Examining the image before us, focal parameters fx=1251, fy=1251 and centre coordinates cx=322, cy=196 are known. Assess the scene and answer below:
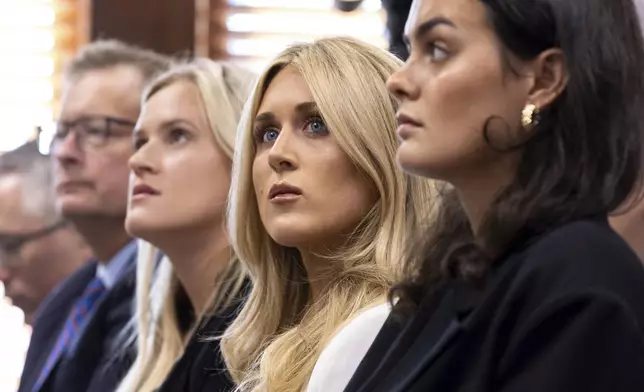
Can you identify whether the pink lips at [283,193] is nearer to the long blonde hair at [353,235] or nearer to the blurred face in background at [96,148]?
the long blonde hair at [353,235]

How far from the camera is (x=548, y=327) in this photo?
1.23m

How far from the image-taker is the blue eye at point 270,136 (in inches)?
77.4

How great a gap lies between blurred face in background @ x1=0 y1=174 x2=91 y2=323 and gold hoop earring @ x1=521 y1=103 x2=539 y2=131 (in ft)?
7.01

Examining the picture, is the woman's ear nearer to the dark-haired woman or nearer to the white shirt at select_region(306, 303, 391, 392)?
the dark-haired woman

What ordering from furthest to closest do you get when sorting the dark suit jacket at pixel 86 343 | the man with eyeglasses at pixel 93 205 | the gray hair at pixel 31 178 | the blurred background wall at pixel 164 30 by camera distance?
the blurred background wall at pixel 164 30 → the gray hair at pixel 31 178 → the man with eyeglasses at pixel 93 205 → the dark suit jacket at pixel 86 343

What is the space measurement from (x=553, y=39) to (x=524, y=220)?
8.2 inches

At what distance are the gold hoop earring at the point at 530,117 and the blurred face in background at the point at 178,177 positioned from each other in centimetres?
108

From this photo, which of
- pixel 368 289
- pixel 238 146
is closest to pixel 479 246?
pixel 368 289

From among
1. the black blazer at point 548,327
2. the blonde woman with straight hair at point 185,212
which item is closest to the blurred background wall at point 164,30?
the blonde woman with straight hair at point 185,212

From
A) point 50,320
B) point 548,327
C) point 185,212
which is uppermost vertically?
point 548,327

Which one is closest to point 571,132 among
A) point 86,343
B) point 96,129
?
point 86,343

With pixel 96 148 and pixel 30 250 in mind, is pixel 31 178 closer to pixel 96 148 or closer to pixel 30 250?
pixel 30 250

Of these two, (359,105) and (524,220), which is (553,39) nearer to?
(524,220)

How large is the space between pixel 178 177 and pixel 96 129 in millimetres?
609
